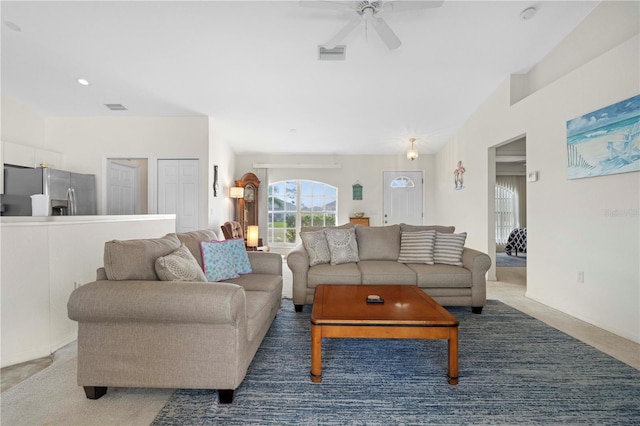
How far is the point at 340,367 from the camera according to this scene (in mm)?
1972

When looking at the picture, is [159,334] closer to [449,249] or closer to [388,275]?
[388,275]

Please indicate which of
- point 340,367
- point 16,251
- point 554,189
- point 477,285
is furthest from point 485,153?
point 16,251

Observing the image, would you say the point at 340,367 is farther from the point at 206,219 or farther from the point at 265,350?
the point at 206,219

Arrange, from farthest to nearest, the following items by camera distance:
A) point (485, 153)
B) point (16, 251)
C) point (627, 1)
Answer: point (485, 153), point (627, 1), point (16, 251)

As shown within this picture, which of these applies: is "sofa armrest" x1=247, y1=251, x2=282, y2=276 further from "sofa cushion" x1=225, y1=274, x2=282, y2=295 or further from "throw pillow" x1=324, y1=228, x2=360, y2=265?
"throw pillow" x1=324, y1=228, x2=360, y2=265

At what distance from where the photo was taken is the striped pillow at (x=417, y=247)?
11.1ft

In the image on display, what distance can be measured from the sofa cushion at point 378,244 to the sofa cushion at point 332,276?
52cm

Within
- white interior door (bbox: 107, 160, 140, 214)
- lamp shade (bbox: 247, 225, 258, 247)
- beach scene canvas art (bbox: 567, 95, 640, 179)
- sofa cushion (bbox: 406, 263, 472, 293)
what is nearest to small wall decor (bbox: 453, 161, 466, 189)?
beach scene canvas art (bbox: 567, 95, 640, 179)

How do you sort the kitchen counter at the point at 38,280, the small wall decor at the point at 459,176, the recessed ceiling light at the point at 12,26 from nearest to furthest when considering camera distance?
the kitchen counter at the point at 38,280, the recessed ceiling light at the point at 12,26, the small wall decor at the point at 459,176

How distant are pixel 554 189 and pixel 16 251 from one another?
513 centimetres

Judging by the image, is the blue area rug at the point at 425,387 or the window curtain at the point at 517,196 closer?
the blue area rug at the point at 425,387

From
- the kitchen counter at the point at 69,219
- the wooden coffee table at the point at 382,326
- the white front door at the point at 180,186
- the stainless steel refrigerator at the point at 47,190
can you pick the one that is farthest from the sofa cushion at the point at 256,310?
the stainless steel refrigerator at the point at 47,190

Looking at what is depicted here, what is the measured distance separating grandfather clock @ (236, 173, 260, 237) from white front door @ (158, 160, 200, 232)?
4.95 ft

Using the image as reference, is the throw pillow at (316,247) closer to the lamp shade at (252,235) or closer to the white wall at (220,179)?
the white wall at (220,179)
